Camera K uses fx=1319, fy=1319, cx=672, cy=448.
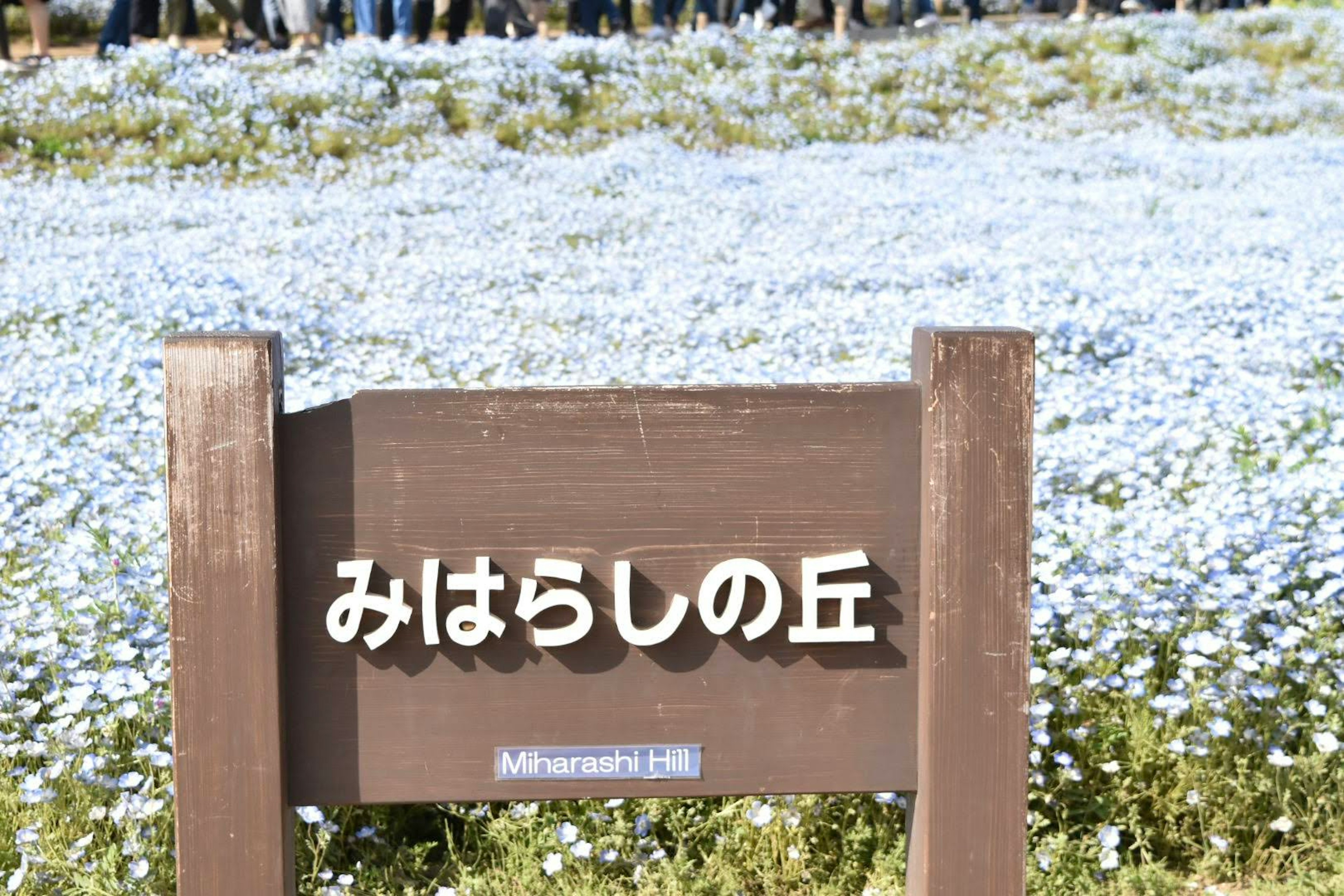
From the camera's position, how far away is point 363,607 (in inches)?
78.5

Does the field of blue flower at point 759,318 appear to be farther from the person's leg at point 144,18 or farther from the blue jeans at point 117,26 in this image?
the person's leg at point 144,18

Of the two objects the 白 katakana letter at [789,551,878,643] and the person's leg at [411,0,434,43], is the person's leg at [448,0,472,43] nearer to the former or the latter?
the person's leg at [411,0,434,43]

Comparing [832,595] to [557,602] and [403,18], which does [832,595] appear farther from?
[403,18]

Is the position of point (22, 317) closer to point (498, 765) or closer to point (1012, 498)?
point (498, 765)

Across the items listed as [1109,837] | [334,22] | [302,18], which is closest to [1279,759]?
[1109,837]

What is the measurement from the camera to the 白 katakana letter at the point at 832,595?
202 cm

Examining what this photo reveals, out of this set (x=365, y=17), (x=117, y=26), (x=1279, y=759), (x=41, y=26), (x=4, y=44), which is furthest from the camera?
(x=365, y=17)

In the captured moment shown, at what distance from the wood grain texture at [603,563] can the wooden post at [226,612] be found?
2.0 inches

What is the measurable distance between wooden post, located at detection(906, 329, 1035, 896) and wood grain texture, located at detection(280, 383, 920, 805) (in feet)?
0.18

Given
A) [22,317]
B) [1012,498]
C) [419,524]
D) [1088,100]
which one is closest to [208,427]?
[419,524]

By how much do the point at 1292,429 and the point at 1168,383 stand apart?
79cm

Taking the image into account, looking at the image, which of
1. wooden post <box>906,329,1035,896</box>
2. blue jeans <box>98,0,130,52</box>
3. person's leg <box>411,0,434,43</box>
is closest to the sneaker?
blue jeans <box>98,0,130,52</box>

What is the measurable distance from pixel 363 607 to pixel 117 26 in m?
15.0

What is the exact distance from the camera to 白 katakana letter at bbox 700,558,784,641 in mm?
2021
